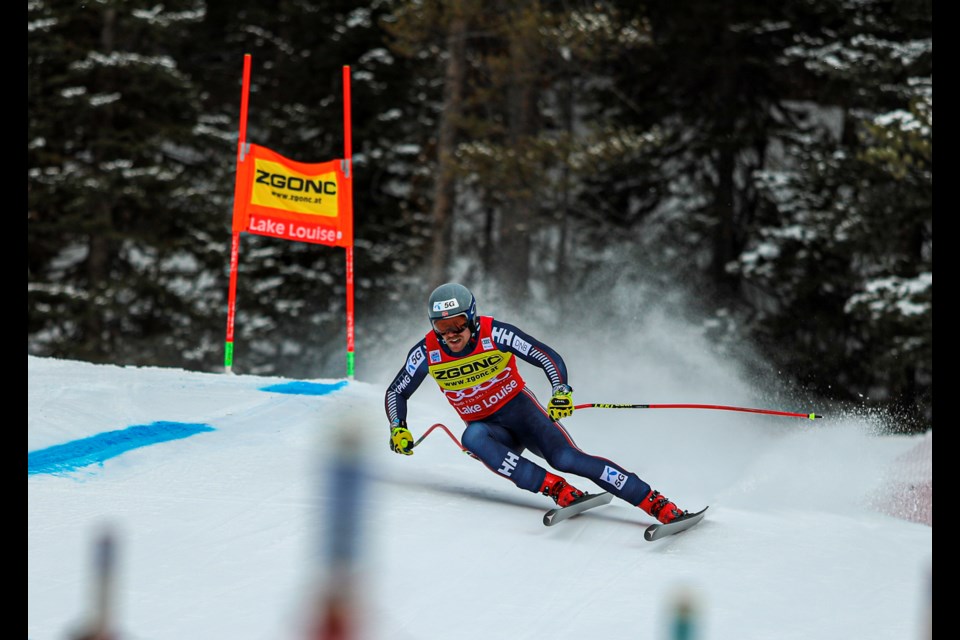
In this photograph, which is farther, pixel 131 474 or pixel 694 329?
pixel 694 329

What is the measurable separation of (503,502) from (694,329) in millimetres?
10732

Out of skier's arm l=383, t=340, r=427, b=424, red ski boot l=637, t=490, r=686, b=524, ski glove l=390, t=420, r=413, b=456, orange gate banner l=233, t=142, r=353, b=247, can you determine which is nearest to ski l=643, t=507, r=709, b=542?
red ski boot l=637, t=490, r=686, b=524

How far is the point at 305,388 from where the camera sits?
28.9ft

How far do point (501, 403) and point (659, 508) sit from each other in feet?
3.90

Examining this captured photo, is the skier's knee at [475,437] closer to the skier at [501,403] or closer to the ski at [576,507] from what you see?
the skier at [501,403]

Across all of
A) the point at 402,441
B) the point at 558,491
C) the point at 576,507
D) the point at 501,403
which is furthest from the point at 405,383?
the point at 576,507

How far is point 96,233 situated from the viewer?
17469 mm

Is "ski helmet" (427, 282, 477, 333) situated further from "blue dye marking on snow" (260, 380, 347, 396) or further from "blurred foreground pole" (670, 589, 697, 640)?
"blurred foreground pole" (670, 589, 697, 640)

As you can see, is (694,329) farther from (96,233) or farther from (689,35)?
(96,233)

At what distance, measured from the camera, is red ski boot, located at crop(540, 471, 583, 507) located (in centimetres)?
568

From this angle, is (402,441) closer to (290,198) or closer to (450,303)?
(450,303)

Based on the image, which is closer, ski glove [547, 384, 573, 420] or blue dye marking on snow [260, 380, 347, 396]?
ski glove [547, 384, 573, 420]
